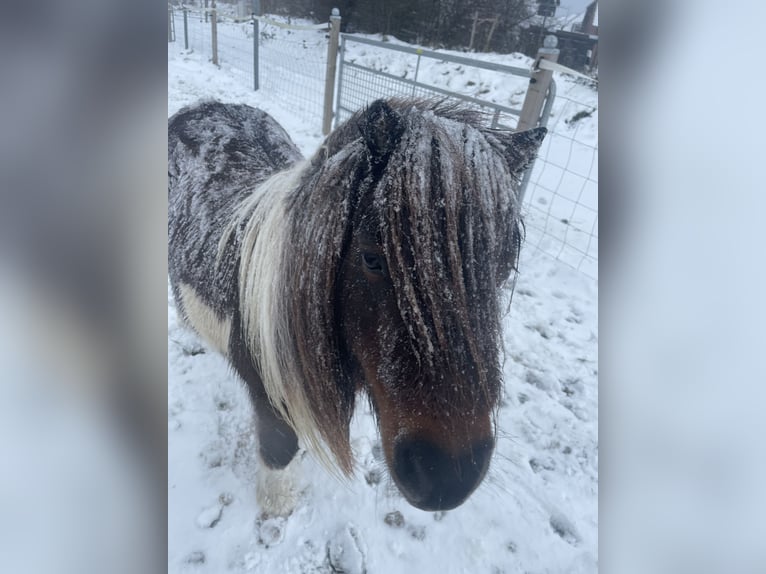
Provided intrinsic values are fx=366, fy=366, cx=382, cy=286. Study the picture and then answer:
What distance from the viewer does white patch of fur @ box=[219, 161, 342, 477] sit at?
68cm

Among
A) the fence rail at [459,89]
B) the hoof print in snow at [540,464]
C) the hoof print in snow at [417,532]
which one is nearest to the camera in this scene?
the fence rail at [459,89]

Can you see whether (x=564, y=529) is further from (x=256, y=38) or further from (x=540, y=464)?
(x=256, y=38)

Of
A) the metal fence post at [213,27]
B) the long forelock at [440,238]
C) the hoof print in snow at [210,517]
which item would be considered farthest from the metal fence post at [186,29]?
the hoof print in snow at [210,517]

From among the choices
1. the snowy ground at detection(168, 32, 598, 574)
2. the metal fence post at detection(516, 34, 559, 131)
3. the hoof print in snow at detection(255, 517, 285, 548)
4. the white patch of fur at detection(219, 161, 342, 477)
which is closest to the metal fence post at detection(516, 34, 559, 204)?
the metal fence post at detection(516, 34, 559, 131)

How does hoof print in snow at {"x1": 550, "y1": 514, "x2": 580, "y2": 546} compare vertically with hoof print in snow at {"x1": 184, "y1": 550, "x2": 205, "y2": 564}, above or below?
above

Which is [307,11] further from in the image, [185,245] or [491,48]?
[185,245]

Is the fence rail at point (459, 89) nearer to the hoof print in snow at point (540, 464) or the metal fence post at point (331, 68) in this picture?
the metal fence post at point (331, 68)

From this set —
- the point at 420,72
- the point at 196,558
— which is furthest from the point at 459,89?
the point at 196,558

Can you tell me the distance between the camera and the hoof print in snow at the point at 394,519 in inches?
34.4

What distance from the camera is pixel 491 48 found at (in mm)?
806

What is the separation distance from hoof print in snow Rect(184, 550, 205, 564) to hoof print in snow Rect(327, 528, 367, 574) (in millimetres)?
262

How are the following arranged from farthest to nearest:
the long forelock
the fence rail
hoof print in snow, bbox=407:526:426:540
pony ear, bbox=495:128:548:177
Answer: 1. hoof print in snow, bbox=407:526:426:540
2. the fence rail
3. pony ear, bbox=495:128:548:177
4. the long forelock

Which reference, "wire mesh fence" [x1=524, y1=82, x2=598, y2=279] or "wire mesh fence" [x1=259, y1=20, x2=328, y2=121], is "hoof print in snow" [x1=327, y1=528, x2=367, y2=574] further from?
"wire mesh fence" [x1=259, y1=20, x2=328, y2=121]
